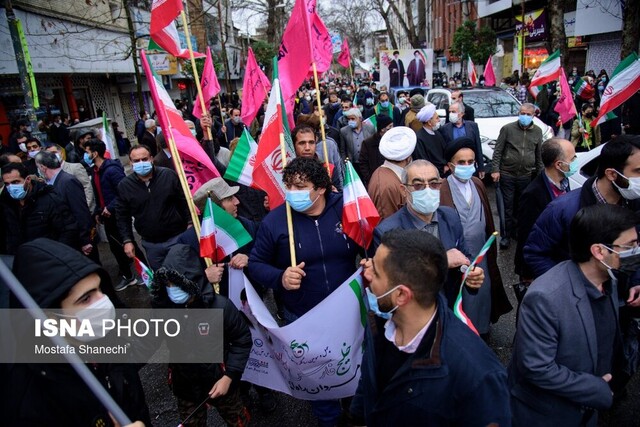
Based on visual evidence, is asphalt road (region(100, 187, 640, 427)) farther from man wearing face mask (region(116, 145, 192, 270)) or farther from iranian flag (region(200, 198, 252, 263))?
iranian flag (region(200, 198, 252, 263))

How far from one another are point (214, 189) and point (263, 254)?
0.86 meters

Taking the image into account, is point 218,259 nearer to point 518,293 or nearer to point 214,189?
point 214,189

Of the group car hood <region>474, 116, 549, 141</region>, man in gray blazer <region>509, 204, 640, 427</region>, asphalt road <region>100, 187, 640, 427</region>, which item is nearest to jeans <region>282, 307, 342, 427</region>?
asphalt road <region>100, 187, 640, 427</region>

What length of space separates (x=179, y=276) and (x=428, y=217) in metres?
1.68

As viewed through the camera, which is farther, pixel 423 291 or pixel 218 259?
pixel 218 259

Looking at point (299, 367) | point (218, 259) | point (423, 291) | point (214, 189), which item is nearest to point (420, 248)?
point (423, 291)

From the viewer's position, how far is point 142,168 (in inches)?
169

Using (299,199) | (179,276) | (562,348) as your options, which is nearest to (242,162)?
(299,199)

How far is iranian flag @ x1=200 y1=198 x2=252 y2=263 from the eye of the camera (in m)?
3.14

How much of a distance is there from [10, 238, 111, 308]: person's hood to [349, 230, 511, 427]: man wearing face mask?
1223mm

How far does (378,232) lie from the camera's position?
287 cm

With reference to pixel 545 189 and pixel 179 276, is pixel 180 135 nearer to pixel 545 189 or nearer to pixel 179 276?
pixel 179 276

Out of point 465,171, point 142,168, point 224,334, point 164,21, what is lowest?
point 224,334

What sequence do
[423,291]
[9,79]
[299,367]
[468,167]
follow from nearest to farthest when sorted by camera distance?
[423,291] < [299,367] < [468,167] < [9,79]
